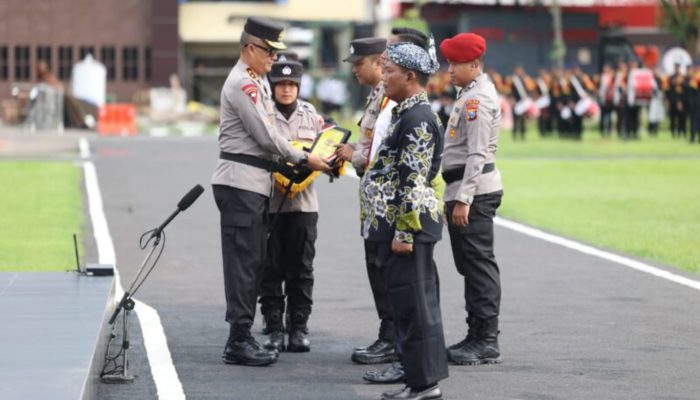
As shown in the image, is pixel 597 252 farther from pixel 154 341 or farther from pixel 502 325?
pixel 154 341

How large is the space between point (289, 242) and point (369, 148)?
4.12 ft

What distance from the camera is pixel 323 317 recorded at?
1185 cm

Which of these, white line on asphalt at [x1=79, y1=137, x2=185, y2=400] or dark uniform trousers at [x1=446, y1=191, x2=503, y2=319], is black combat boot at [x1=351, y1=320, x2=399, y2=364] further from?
white line on asphalt at [x1=79, y1=137, x2=185, y2=400]

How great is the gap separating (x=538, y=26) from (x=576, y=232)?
5561 centimetres

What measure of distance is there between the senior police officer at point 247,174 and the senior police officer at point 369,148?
1.20 ft

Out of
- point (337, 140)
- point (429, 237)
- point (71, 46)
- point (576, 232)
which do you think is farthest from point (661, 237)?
point (71, 46)

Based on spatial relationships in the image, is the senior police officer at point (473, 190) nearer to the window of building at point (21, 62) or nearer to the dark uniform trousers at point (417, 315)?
the dark uniform trousers at point (417, 315)

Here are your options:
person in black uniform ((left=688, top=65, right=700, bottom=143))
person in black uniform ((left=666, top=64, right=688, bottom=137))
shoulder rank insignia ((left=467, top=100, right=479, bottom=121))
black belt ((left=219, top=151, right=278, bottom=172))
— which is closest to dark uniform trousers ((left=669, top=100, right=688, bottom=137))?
person in black uniform ((left=666, top=64, right=688, bottom=137))

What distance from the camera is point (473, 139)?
9977 mm

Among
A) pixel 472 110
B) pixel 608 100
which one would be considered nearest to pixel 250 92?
pixel 472 110

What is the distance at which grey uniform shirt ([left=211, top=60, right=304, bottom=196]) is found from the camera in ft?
32.5

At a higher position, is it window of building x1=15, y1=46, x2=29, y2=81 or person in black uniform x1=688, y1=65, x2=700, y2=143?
window of building x1=15, y1=46, x2=29, y2=81

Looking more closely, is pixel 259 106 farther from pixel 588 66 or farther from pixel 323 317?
pixel 588 66

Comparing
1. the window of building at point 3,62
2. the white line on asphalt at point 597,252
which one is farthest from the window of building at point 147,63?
the white line on asphalt at point 597,252
